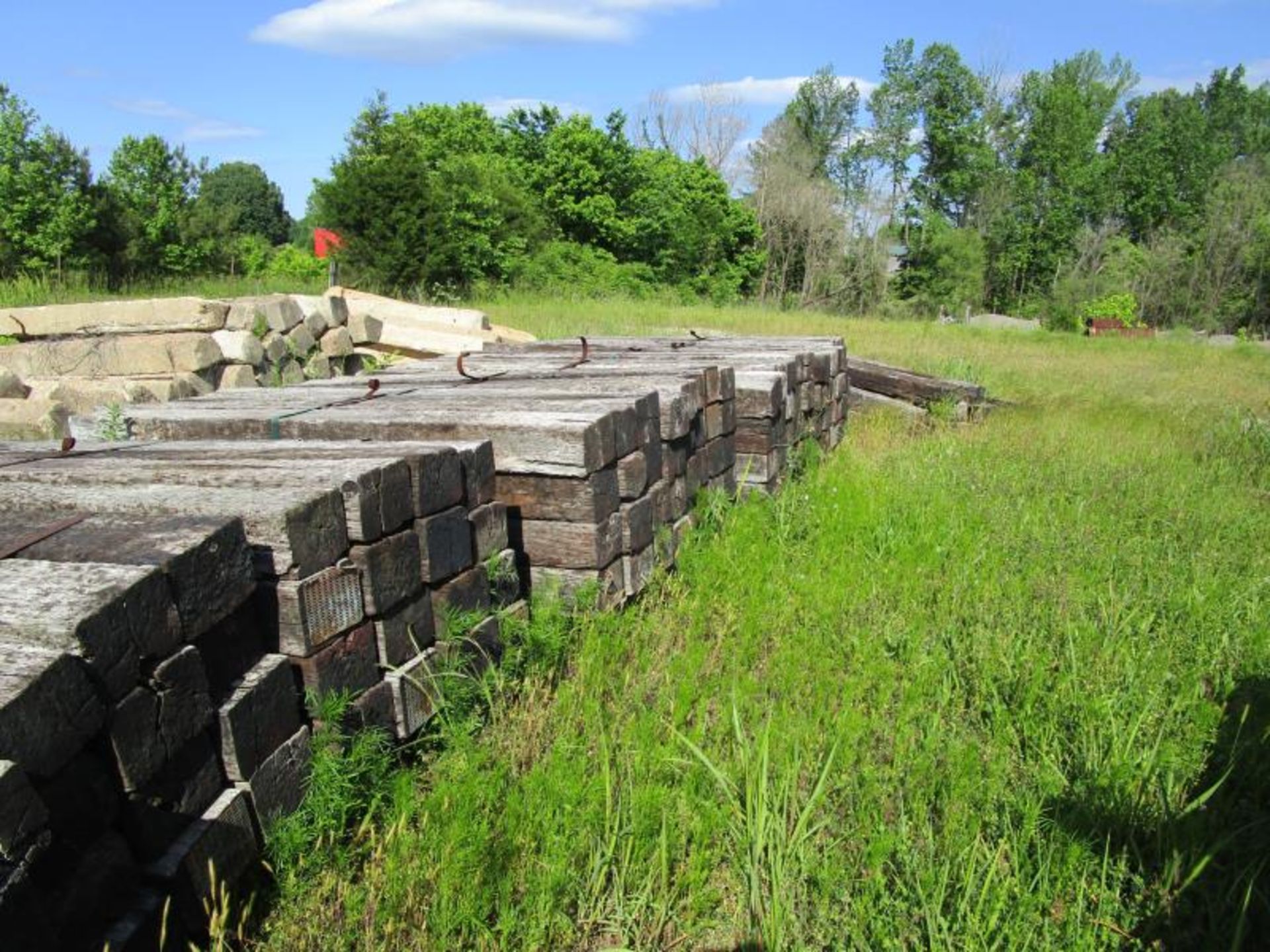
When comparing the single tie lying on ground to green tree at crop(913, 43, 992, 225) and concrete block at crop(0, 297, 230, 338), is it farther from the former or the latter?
green tree at crop(913, 43, 992, 225)

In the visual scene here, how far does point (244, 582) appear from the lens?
84.4 inches

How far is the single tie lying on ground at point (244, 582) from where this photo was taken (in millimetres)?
1674

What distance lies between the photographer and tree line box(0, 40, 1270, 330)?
66.8ft

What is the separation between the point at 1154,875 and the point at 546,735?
189 centimetres

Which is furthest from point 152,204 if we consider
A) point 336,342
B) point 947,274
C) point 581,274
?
point 947,274

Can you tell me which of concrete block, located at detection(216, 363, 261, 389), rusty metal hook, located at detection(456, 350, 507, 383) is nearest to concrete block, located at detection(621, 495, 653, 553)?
rusty metal hook, located at detection(456, 350, 507, 383)

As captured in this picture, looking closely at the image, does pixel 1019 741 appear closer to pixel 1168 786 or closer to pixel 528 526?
pixel 1168 786

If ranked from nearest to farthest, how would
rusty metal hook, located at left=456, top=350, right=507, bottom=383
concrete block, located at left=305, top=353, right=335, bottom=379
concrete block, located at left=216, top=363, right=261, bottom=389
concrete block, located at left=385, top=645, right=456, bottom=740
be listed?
1. concrete block, located at left=385, top=645, right=456, bottom=740
2. rusty metal hook, located at left=456, top=350, right=507, bottom=383
3. concrete block, located at left=216, top=363, right=261, bottom=389
4. concrete block, located at left=305, top=353, right=335, bottom=379

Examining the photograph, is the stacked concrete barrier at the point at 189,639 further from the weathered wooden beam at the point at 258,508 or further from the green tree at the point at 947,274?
the green tree at the point at 947,274

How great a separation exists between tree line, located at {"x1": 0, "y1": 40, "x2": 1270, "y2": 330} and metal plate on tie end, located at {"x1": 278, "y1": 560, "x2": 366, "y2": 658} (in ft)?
54.0

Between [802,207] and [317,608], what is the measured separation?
1800 inches

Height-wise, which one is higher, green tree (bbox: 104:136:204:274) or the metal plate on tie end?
green tree (bbox: 104:136:204:274)

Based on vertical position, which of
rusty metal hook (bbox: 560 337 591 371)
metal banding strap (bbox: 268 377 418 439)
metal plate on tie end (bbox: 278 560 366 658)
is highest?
rusty metal hook (bbox: 560 337 591 371)

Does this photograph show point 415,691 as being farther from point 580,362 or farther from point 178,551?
point 580,362
